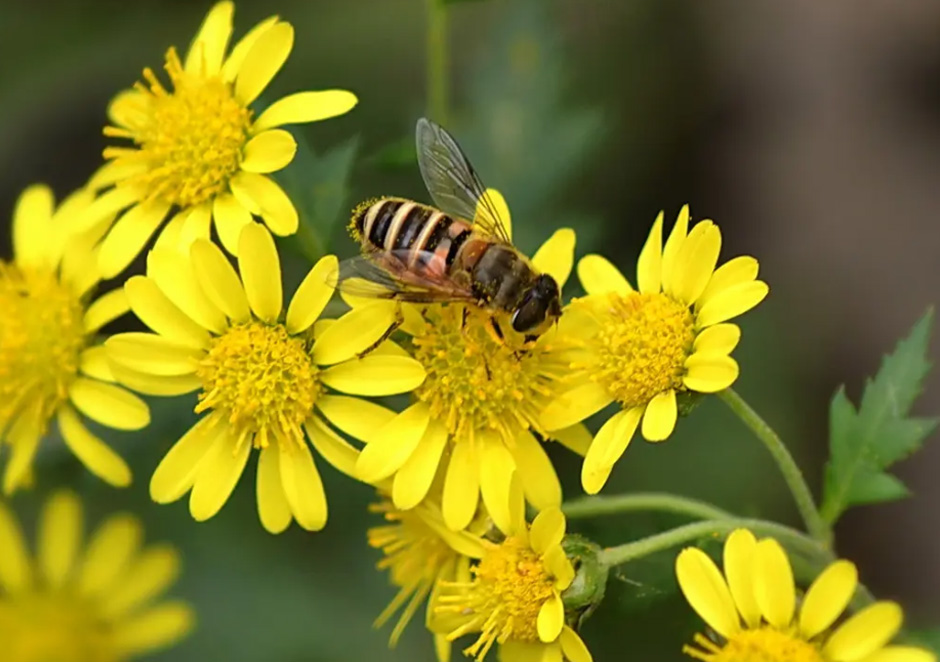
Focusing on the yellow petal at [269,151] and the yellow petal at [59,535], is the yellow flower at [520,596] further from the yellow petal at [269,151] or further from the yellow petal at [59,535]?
the yellow petal at [59,535]

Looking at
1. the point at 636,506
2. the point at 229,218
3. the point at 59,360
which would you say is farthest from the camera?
the point at 59,360

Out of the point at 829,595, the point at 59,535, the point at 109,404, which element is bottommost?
the point at 59,535

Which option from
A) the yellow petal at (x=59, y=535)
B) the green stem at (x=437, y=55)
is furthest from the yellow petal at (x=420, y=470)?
the yellow petal at (x=59, y=535)

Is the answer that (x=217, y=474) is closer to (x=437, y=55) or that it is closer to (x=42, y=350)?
(x=42, y=350)

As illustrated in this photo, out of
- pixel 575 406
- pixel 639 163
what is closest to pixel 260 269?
pixel 575 406

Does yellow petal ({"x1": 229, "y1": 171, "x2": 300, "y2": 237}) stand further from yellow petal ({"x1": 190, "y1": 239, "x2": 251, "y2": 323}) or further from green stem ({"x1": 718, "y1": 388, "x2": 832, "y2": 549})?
green stem ({"x1": 718, "y1": 388, "x2": 832, "y2": 549})

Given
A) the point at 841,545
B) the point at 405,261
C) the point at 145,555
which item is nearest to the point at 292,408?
the point at 405,261

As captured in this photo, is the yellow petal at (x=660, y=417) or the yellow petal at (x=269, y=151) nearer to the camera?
the yellow petal at (x=660, y=417)
